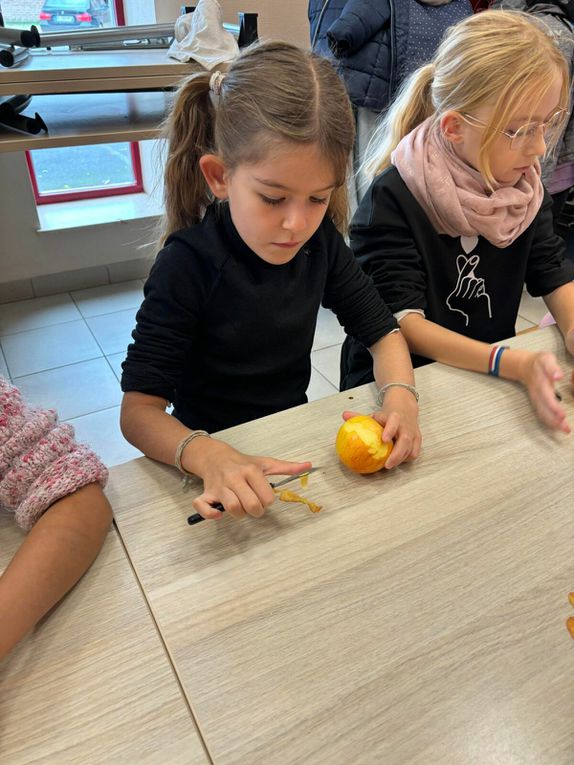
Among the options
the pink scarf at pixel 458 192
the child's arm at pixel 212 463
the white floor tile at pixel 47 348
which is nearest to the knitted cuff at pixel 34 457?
the child's arm at pixel 212 463

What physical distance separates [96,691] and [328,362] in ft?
6.14

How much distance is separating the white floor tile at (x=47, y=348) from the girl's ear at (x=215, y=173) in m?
1.62

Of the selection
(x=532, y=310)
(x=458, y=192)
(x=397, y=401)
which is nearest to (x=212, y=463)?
(x=397, y=401)

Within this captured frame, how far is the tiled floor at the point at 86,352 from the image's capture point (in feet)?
6.51

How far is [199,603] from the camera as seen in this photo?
54 centimetres

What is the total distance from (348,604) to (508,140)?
0.79 m

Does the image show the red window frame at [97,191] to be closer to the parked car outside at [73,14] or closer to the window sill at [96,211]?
the window sill at [96,211]

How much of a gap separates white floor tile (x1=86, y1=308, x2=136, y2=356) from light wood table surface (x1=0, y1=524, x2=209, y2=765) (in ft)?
6.18

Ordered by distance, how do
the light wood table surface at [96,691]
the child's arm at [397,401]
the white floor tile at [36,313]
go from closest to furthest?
the light wood table surface at [96,691] < the child's arm at [397,401] < the white floor tile at [36,313]

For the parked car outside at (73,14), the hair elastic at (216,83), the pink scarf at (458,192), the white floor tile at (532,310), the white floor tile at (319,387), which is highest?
the hair elastic at (216,83)

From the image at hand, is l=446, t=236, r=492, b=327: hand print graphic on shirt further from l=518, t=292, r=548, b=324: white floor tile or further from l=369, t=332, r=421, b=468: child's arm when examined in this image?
l=518, t=292, r=548, b=324: white floor tile

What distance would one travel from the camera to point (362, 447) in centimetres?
67

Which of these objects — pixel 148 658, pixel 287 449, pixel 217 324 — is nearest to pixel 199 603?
pixel 148 658

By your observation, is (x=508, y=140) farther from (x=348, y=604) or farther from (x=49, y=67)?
Result: (x=49, y=67)
